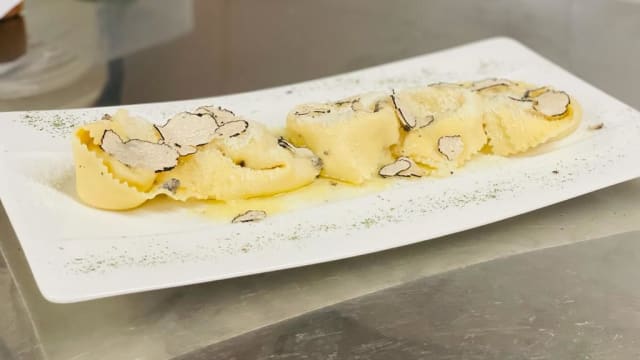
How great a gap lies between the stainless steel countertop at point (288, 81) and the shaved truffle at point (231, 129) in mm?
159

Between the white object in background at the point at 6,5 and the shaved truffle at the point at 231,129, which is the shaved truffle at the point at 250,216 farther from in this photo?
the white object in background at the point at 6,5

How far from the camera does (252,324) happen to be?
0.70 metres

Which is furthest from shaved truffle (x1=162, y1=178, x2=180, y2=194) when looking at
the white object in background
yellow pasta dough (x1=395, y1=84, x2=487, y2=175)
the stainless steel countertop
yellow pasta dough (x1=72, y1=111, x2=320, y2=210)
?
the white object in background

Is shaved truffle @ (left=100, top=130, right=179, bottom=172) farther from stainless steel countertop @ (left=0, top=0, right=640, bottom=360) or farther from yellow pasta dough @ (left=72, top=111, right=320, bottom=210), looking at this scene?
stainless steel countertop @ (left=0, top=0, right=640, bottom=360)

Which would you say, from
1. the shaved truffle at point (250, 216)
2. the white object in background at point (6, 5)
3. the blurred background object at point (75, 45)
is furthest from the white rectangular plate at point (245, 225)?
the white object in background at point (6, 5)

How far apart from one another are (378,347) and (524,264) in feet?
0.57

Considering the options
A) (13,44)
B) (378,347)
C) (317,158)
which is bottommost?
(378,347)

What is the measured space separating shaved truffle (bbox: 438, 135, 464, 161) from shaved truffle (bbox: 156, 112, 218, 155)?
0.21m

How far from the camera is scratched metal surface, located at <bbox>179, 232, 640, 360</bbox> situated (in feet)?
2.25

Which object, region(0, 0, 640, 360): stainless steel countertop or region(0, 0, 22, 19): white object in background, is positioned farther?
region(0, 0, 22, 19): white object in background

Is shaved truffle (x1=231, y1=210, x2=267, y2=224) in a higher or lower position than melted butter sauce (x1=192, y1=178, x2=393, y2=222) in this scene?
lower

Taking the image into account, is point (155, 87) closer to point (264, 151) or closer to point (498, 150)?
point (264, 151)

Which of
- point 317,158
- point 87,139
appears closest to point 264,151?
point 317,158

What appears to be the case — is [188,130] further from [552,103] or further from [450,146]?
[552,103]
